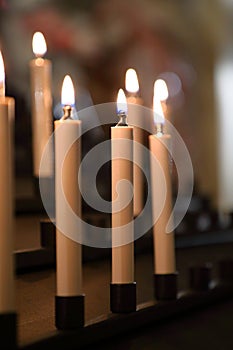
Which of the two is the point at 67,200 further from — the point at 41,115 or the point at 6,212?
the point at 41,115

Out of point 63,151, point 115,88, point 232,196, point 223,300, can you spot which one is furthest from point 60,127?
point 232,196

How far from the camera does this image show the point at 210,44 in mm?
2422

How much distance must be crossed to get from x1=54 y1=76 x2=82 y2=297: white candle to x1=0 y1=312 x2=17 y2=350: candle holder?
9cm

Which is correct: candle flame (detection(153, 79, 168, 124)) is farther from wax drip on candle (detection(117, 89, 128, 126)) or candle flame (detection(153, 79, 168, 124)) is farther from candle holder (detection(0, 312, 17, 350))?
candle holder (detection(0, 312, 17, 350))

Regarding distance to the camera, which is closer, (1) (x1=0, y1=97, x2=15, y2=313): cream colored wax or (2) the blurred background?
(1) (x1=0, y1=97, x2=15, y2=313): cream colored wax

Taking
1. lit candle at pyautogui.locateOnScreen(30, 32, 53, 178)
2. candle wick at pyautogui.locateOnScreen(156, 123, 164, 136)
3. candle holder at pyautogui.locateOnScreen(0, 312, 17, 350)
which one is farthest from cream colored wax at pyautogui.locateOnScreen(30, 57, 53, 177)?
candle holder at pyautogui.locateOnScreen(0, 312, 17, 350)

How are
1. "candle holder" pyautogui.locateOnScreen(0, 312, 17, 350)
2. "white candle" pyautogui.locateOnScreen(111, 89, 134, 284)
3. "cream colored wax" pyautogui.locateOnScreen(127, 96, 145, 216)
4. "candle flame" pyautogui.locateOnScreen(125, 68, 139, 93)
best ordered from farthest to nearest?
"cream colored wax" pyautogui.locateOnScreen(127, 96, 145, 216)
"candle flame" pyautogui.locateOnScreen(125, 68, 139, 93)
"white candle" pyautogui.locateOnScreen(111, 89, 134, 284)
"candle holder" pyautogui.locateOnScreen(0, 312, 17, 350)

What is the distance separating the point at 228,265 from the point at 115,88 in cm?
111

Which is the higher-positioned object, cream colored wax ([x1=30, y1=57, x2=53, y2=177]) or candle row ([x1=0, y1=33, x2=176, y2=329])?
cream colored wax ([x1=30, y1=57, x2=53, y2=177])

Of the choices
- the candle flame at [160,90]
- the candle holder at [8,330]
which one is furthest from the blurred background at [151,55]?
the candle holder at [8,330]

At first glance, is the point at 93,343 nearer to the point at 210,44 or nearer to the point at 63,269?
the point at 63,269

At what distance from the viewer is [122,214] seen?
0.67m

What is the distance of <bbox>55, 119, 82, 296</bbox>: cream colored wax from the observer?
595 millimetres

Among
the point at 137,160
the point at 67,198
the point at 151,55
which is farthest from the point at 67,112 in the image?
the point at 151,55
